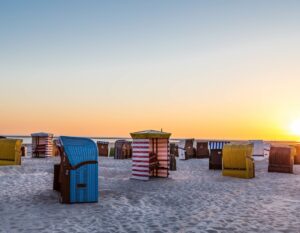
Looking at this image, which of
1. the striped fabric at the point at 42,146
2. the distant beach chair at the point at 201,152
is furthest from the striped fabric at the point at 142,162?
the striped fabric at the point at 42,146

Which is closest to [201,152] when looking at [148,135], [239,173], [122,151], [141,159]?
[122,151]

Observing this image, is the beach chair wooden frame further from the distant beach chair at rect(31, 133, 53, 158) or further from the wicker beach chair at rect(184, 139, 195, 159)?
the distant beach chair at rect(31, 133, 53, 158)

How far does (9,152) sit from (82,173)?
13.0 m

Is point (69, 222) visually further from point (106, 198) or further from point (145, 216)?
point (106, 198)

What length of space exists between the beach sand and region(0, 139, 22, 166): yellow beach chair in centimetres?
663

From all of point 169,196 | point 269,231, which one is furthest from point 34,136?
point 269,231

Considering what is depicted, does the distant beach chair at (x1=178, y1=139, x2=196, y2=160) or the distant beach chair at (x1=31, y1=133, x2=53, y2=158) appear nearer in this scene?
the distant beach chair at (x1=178, y1=139, x2=196, y2=160)

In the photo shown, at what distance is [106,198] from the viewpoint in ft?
36.8

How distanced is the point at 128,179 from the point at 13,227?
9.02 m

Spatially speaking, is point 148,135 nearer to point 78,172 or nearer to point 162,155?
point 162,155

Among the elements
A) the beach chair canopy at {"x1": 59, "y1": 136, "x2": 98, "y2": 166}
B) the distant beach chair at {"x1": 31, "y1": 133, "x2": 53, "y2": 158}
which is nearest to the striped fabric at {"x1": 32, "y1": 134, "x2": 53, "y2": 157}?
the distant beach chair at {"x1": 31, "y1": 133, "x2": 53, "y2": 158}

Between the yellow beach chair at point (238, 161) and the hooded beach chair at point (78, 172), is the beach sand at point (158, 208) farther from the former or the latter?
the yellow beach chair at point (238, 161)

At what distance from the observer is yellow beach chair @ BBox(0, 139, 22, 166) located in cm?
2122

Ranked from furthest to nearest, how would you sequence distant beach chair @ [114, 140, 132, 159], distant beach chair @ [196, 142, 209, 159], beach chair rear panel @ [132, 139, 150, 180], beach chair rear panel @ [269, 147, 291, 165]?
1. distant beach chair @ [196, 142, 209, 159]
2. distant beach chair @ [114, 140, 132, 159]
3. beach chair rear panel @ [269, 147, 291, 165]
4. beach chair rear panel @ [132, 139, 150, 180]
